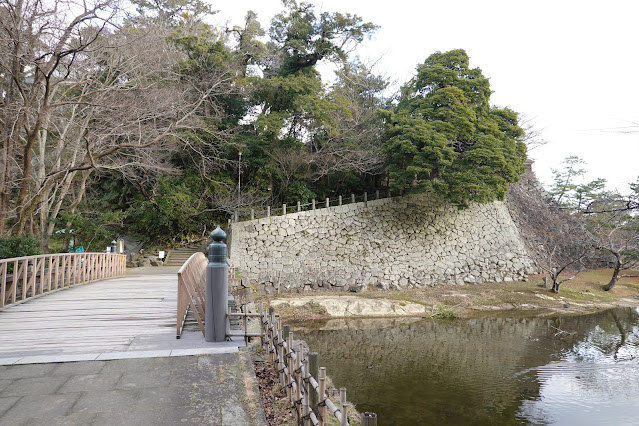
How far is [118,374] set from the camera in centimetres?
339

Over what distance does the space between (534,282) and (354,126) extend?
39.1ft

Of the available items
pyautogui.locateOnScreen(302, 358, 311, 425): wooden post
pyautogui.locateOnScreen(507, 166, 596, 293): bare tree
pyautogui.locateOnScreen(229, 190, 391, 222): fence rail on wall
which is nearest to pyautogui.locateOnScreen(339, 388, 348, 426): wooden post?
pyautogui.locateOnScreen(302, 358, 311, 425): wooden post

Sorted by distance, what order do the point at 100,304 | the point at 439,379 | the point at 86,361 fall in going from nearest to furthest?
the point at 86,361 < the point at 100,304 < the point at 439,379

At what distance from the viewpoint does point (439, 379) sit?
27.0ft

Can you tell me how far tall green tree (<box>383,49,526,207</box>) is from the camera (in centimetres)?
1645

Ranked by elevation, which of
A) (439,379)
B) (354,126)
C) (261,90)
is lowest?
(439,379)

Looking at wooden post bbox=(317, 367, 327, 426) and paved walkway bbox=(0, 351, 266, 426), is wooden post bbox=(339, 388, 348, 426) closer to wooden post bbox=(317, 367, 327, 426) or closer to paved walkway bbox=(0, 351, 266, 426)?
wooden post bbox=(317, 367, 327, 426)

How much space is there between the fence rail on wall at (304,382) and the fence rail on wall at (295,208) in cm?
1266

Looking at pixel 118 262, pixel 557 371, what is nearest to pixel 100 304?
pixel 118 262

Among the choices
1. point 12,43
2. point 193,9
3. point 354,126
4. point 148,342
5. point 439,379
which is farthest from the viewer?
point 193,9

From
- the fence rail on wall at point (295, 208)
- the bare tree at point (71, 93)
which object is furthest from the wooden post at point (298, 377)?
the fence rail on wall at point (295, 208)

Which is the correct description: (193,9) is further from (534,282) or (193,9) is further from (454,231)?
(534,282)

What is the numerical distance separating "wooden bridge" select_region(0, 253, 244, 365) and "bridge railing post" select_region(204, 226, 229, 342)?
→ 0.14 metres

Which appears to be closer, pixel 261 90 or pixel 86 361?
pixel 86 361
